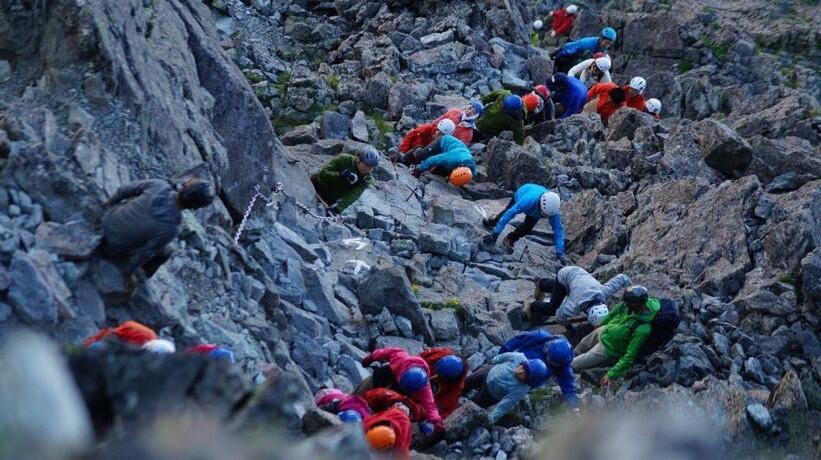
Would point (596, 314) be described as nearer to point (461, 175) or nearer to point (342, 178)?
point (342, 178)

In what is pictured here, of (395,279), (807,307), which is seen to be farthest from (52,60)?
(807,307)

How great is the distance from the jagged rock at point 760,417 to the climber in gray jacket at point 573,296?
3.28 metres

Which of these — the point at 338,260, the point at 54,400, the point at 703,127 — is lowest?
the point at 703,127

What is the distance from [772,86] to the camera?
35.7 m

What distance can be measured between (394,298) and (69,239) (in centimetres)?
630

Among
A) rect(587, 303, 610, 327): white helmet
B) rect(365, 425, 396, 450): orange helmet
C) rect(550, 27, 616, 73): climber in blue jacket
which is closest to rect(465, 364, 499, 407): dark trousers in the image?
rect(587, 303, 610, 327): white helmet

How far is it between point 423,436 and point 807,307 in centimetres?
922

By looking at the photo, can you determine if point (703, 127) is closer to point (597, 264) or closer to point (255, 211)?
point (597, 264)

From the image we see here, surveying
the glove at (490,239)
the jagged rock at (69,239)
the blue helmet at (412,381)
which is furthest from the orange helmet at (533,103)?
the jagged rock at (69,239)

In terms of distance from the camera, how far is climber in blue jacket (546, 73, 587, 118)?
2919 cm

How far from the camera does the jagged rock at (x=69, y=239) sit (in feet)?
42.7

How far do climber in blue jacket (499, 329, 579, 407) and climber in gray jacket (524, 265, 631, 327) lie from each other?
2125 mm

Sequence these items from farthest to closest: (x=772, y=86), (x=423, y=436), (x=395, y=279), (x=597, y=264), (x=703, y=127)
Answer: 1. (x=772, y=86)
2. (x=703, y=127)
3. (x=597, y=264)
4. (x=395, y=279)
5. (x=423, y=436)

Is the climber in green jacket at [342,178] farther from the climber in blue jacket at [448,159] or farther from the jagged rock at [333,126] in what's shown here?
the jagged rock at [333,126]
